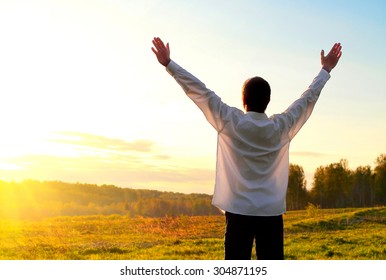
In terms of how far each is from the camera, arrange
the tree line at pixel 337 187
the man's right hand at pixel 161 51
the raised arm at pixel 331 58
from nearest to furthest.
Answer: the man's right hand at pixel 161 51 → the raised arm at pixel 331 58 → the tree line at pixel 337 187

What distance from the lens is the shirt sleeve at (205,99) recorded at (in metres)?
4.33

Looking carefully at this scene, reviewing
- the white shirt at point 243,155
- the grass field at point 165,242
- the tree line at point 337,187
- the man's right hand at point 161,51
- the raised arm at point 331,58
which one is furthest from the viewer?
the tree line at point 337,187

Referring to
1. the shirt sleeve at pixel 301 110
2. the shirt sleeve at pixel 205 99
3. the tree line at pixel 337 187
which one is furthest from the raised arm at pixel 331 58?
the tree line at pixel 337 187

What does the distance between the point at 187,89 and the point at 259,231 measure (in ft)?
4.71

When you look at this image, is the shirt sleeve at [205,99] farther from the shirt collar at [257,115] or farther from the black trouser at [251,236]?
the black trouser at [251,236]

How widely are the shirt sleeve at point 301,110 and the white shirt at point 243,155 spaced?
0.13m

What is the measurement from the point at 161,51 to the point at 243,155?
126cm

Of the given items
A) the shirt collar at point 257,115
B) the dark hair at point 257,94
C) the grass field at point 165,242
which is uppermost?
the dark hair at point 257,94

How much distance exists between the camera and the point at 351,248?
18266 millimetres

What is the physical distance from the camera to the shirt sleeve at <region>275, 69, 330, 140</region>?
15.1ft

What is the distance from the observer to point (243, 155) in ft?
14.1

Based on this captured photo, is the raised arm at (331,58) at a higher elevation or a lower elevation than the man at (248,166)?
higher

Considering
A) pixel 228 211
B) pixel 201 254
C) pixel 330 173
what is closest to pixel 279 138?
pixel 228 211

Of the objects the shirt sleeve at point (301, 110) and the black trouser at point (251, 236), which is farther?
the shirt sleeve at point (301, 110)
